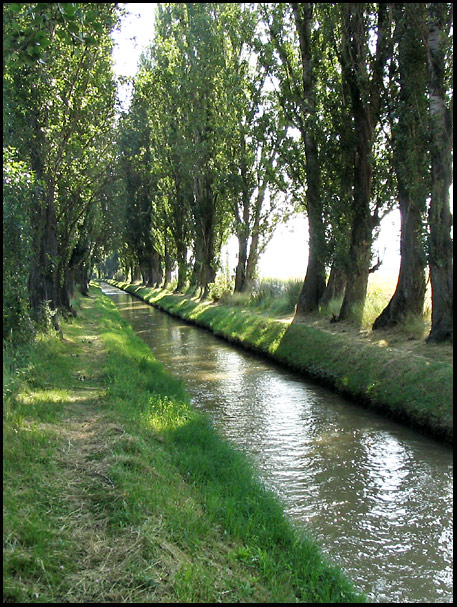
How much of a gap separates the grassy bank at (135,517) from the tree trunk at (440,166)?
226 inches

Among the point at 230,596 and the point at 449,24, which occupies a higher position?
the point at 449,24

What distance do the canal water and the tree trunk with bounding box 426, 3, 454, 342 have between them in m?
2.93

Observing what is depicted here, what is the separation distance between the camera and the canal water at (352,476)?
488 centimetres

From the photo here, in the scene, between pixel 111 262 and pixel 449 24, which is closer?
pixel 449 24

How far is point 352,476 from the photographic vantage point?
7027mm

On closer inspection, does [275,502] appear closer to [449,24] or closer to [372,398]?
[372,398]

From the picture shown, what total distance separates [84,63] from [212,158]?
13.9 m

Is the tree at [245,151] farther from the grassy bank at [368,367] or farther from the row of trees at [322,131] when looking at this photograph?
the grassy bank at [368,367]

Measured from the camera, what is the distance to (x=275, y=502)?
558cm

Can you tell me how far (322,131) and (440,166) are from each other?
5.80m

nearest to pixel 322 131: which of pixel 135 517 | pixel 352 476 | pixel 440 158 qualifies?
pixel 440 158

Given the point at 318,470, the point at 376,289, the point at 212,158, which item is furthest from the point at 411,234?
the point at 212,158

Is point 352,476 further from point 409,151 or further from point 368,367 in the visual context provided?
point 409,151

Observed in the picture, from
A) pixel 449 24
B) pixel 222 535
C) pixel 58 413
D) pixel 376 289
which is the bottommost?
pixel 222 535
